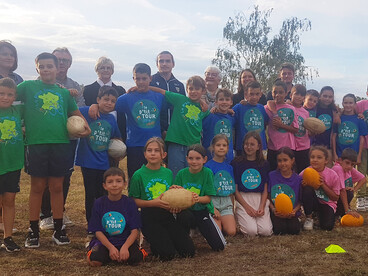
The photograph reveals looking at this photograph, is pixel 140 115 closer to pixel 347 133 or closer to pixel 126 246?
pixel 126 246

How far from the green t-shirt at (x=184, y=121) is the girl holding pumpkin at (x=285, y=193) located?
54.1 inches

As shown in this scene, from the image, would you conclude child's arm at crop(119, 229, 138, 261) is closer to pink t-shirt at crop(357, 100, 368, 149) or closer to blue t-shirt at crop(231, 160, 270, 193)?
blue t-shirt at crop(231, 160, 270, 193)

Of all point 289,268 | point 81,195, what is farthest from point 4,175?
point 81,195

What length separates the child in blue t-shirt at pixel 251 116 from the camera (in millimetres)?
6270

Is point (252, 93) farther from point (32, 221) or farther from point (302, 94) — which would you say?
point (32, 221)

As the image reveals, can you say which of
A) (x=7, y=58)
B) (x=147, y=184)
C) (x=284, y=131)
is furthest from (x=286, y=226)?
(x=7, y=58)

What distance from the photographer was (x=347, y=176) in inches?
262

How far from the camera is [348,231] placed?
18.6ft

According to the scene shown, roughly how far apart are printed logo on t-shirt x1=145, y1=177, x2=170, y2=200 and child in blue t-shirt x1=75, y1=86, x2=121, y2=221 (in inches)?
35.8

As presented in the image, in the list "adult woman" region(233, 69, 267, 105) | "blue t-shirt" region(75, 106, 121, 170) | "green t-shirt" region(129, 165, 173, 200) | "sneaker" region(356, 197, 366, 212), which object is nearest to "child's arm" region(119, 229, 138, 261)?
"green t-shirt" region(129, 165, 173, 200)

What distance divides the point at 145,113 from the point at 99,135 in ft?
2.58

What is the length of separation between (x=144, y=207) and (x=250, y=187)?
6.14ft

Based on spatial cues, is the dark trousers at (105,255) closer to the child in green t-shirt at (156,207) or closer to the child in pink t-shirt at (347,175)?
the child in green t-shirt at (156,207)

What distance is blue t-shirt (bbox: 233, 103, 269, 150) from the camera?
6.27 m
